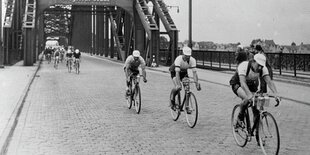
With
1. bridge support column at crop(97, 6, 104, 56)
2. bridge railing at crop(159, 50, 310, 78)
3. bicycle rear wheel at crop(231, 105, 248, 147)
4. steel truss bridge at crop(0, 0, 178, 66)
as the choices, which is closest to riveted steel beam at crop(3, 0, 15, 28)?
steel truss bridge at crop(0, 0, 178, 66)

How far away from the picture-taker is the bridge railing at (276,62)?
74.8ft

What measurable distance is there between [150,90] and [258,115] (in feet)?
35.7

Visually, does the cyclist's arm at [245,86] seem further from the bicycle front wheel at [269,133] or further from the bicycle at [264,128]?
the bicycle front wheel at [269,133]

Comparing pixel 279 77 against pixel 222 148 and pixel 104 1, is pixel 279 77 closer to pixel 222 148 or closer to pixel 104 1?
pixel 222 148

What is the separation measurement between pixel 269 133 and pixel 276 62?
65.6ft

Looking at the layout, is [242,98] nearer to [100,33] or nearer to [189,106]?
[189,106]

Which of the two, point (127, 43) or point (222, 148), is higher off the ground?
point (127, 43)

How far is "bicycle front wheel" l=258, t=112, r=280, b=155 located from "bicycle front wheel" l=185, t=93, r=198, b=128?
2.48 metres

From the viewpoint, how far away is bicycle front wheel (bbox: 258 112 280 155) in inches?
256

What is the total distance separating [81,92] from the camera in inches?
656

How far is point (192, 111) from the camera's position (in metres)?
9.50

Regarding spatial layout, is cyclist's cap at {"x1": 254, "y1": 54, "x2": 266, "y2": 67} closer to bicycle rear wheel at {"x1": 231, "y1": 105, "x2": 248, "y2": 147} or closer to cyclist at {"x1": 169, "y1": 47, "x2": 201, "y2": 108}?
bicycle rear wheel at {"x1": 231, "y1": 105, "x2": 248, "y2": 147}

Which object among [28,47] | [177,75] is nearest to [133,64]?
[177,75]

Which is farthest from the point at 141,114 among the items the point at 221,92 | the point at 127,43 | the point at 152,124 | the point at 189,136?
the point at 127,43
